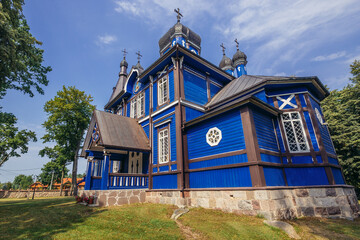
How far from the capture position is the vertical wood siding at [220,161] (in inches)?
325

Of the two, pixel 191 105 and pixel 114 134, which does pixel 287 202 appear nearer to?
pixel 191 105

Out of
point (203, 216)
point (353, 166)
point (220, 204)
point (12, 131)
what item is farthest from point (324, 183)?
point (12, 131)

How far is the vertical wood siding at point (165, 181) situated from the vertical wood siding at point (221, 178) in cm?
105

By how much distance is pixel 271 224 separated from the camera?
20.6 feet

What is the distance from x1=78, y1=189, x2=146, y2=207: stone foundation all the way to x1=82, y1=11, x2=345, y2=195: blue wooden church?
342 millimetres

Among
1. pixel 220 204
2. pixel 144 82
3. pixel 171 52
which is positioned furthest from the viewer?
pixel 144 82

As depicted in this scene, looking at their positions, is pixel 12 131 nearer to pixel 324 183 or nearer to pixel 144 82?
pixel 144 82

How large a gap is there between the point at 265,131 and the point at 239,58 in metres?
12.1

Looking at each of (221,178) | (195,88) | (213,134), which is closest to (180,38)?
(195,88)

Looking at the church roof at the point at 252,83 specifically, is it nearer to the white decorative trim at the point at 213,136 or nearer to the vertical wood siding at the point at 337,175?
the white decorative trim at the point at 213,136

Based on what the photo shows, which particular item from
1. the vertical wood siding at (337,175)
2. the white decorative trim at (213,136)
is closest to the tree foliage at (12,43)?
the white decorative trim at (213,136)

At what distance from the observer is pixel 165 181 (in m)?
11.2

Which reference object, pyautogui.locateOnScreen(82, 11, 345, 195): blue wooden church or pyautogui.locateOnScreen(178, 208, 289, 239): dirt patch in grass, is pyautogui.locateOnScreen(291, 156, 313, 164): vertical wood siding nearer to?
pyautogui.locateOnScreen(82, 11, 345, 195): blue wooden church

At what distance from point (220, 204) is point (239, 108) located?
14.5 feet
